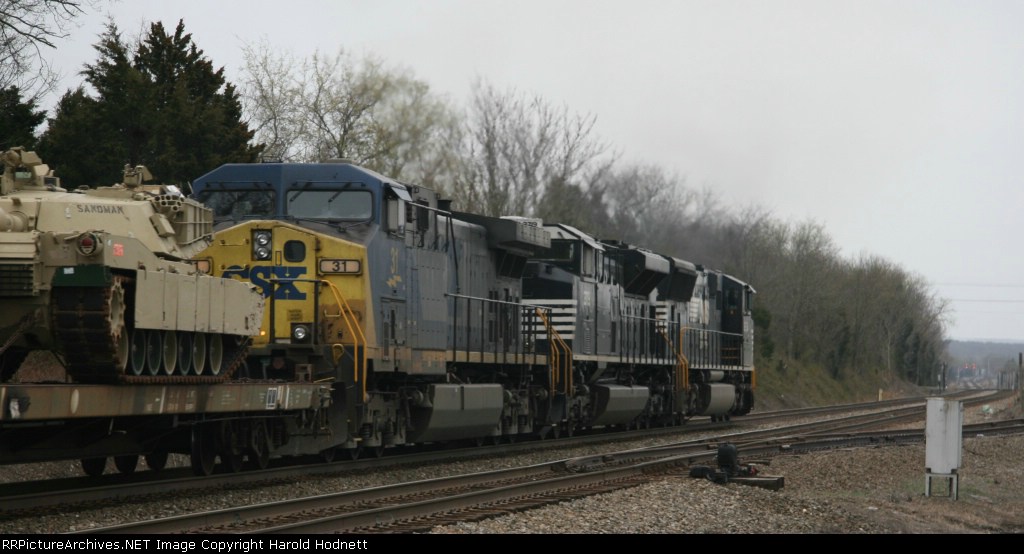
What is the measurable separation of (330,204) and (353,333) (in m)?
1.89

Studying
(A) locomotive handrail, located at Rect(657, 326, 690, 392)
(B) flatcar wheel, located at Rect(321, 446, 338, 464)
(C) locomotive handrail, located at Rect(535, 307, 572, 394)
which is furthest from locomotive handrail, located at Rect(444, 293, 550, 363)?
(A) locomotive handrail, located at Rect(657, 326, 690, 392)

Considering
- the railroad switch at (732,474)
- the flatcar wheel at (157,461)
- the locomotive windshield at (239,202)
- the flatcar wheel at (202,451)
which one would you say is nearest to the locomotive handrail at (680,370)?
the railroad switch at (732,474)

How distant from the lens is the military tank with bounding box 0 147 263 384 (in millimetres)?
11078

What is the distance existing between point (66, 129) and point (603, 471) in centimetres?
1508

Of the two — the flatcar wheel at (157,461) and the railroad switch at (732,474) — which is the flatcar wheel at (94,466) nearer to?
the flatcar wheel at (157,461)

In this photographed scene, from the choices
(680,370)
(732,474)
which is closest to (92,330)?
(732,474)

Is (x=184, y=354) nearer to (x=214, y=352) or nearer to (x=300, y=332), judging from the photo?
(x=214, y=352)

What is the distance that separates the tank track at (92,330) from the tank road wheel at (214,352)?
192cm

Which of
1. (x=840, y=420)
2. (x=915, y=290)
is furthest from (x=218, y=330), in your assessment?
(x=915, y=290)

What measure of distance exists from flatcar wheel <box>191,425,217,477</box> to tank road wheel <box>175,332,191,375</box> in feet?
4.73

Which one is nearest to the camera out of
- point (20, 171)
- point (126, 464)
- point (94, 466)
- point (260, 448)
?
point (20, 171)

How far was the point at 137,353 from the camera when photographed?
12.0m

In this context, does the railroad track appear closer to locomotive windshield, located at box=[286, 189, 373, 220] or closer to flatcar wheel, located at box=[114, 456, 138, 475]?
flatcar wheel, located at box=[114, 456, 138, 475]

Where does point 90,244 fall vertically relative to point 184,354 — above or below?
above
